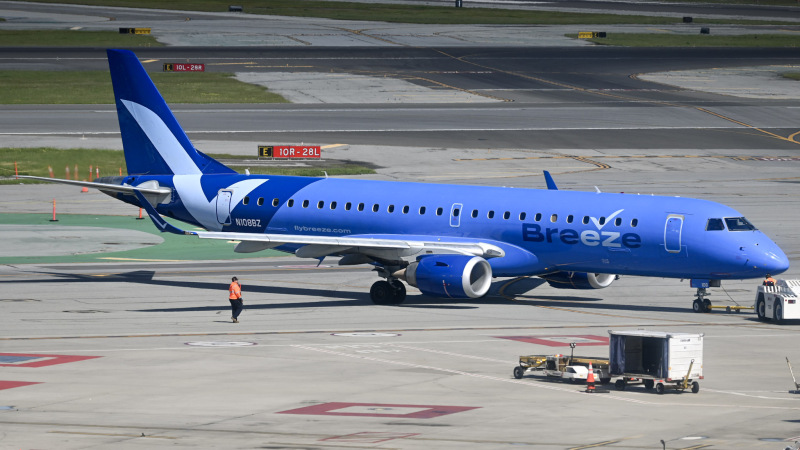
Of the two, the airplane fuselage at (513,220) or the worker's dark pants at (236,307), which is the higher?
the airplane fuselage at (513,220)

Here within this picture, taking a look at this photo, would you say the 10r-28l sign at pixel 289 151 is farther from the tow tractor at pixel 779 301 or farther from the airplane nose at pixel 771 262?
the tow tractor at pixel 779 301

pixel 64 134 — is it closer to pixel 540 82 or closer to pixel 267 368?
pixel 540 82

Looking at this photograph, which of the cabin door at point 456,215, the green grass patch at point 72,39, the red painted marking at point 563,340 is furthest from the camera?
the green grass patch at point 72,39

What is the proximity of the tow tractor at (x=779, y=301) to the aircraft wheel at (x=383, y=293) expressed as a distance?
14248mm

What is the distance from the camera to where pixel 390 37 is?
578ft

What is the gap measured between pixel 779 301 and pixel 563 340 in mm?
9160

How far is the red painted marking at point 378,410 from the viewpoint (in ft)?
100

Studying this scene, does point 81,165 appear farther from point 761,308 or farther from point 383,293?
point 761,308

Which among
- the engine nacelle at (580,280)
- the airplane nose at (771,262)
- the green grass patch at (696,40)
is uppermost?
the green grass patch at (696,40)

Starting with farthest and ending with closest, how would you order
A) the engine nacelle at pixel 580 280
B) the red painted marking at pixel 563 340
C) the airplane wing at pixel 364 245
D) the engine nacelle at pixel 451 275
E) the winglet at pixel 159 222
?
the engine nacelle at pixel 580 280 → the winglet at pixel 159 222 → the airplane wing at pixel 364 245 → the engine nacelle at pixel 451 275 → the red painted marking at pixel 563 340

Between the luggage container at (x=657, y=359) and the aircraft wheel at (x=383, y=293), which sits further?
the aircraft wheel at (x=383, y=293)

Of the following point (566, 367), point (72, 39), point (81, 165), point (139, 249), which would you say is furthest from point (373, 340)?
point (72, 39)

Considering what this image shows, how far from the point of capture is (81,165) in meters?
90.8

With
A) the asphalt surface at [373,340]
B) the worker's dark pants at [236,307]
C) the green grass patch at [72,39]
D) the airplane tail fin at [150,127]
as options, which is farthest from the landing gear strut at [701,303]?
the green grass patch at [72,39]
